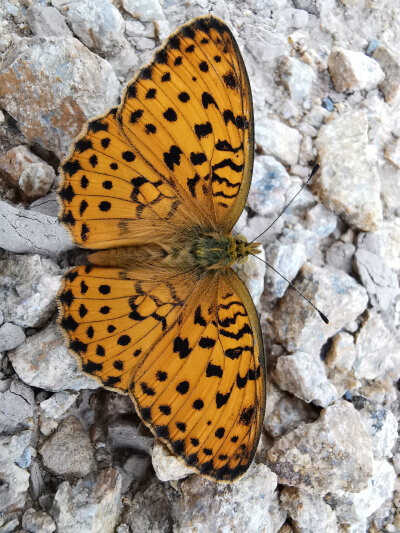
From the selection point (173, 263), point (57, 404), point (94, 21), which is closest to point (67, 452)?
point (57, 404)

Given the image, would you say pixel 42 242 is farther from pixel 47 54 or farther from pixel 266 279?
pixel 266 279

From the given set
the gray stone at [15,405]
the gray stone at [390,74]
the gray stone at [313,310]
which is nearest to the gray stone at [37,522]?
the gray stone at [15,405]

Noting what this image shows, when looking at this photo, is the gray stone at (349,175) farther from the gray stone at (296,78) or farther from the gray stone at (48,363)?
the gray stone at (48,363)

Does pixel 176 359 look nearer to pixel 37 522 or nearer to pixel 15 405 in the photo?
pixel 15 405

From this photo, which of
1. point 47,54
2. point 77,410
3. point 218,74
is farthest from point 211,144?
point 77,410

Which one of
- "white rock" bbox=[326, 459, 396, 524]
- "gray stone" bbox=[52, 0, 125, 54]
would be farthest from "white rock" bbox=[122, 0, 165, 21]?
"white rock" bbox=[326, 459, 396, 524]
